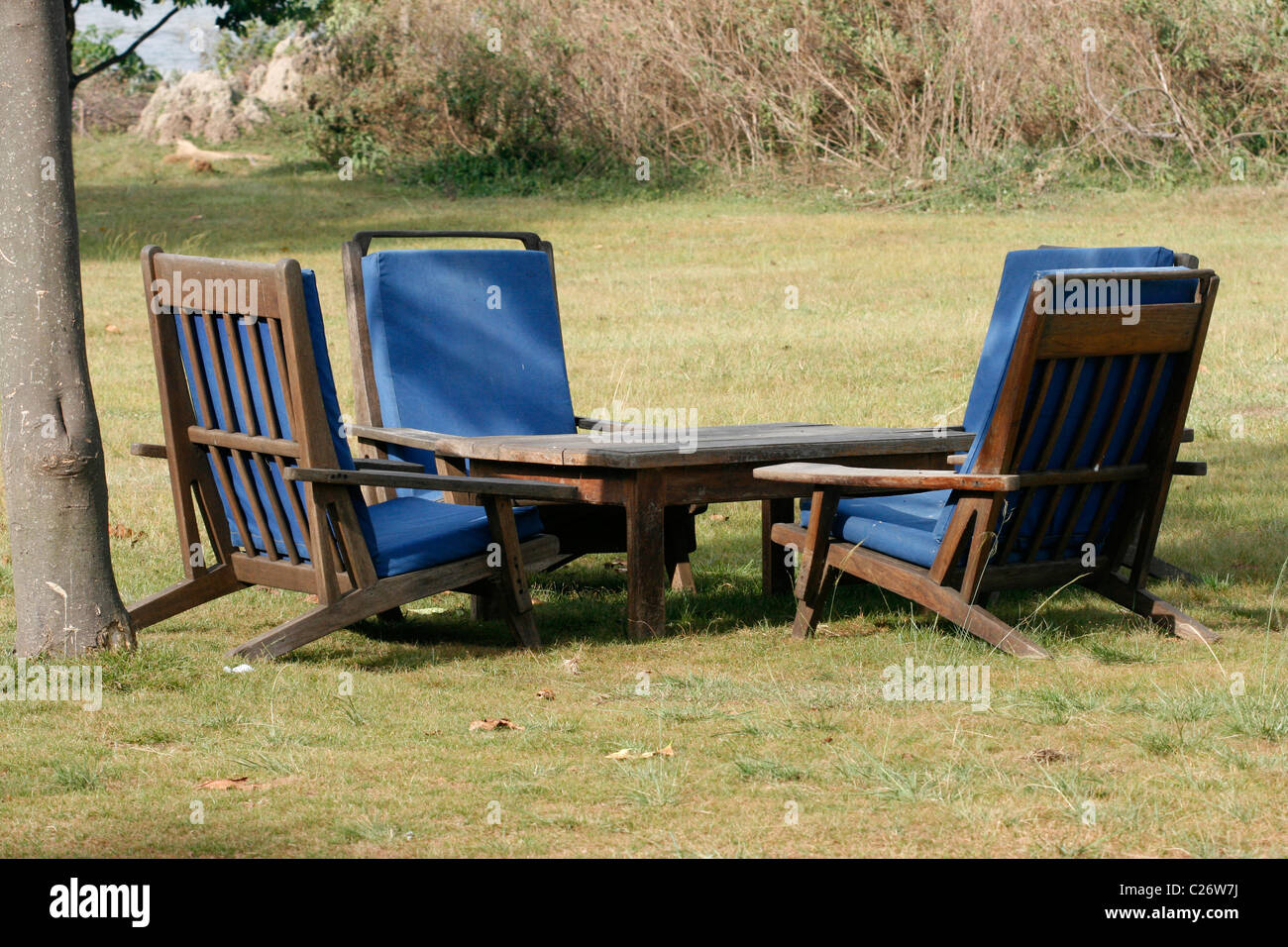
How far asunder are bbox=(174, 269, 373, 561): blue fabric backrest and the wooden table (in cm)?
76

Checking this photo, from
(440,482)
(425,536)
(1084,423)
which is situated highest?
(1084,423)

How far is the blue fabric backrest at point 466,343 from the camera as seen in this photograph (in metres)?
6.66

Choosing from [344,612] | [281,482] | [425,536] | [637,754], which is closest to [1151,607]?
[637,754]

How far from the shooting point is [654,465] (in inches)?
213

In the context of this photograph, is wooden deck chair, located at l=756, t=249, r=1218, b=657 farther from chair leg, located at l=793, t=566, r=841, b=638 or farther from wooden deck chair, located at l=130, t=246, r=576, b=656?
wooden deck chair, located at l=130, t=246, r=576, b=656

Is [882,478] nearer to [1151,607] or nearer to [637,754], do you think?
[1151,607]

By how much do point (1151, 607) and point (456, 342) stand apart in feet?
10.1

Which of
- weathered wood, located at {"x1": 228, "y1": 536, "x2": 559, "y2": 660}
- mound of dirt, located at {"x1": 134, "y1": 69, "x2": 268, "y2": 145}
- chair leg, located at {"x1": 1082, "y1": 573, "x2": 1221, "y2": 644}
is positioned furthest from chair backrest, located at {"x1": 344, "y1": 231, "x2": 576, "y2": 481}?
mound of dirt, located at {"x1": 134, "y1": 69, "x2": 268, "y2": 145}

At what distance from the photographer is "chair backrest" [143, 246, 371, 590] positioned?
4.90 metres

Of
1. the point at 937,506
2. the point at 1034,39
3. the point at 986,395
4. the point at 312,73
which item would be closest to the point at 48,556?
the point at 937,506

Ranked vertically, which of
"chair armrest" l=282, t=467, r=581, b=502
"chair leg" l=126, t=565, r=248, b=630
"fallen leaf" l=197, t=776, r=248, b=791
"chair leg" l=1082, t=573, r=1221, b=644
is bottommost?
"chair leg" l=1082, t=573, r=1221, b=644

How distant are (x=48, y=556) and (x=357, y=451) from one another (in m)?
3.76

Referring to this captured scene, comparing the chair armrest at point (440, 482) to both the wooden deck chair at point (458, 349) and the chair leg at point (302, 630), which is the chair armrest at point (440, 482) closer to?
the chair leg at point (302, 630)

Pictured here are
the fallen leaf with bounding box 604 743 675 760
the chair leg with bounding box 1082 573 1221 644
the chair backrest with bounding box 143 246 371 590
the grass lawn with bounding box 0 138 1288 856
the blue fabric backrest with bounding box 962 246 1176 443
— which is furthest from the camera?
the blue fabric backrest with bounding box 962 246 1176 443
